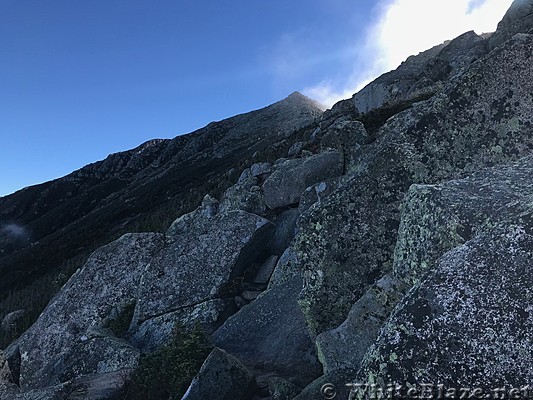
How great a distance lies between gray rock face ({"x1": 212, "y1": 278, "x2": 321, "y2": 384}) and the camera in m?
8.34

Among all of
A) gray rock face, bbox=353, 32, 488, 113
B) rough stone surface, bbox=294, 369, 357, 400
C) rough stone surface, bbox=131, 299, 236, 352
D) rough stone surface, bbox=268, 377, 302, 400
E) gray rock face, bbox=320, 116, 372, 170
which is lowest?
rough stone surface, bbox=268, 377, 302, 400

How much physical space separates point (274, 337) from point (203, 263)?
4486 mm

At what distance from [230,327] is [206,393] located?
11.2ft

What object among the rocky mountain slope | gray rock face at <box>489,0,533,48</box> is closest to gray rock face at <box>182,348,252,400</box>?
the rocky mountain slope

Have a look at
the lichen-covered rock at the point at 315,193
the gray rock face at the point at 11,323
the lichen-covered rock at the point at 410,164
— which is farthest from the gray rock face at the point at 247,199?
the gray rock face at the point at 11,323

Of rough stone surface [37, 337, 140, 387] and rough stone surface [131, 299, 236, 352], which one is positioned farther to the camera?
rough stone surface [131, 299, 236, 352]

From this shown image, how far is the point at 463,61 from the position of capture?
3519cm

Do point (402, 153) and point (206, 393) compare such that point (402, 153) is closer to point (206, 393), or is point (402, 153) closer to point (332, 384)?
point (332, 384)

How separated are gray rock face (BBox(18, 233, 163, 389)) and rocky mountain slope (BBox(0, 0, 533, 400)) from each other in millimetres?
53

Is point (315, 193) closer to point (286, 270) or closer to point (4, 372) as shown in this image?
point (286, 270)

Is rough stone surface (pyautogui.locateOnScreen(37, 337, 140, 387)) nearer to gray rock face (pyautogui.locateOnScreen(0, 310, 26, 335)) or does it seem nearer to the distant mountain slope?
gray rock face (pyautogui.locateOnScreen(0, 310, 26, 335))

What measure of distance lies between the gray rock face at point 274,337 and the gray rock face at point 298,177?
544 centimetres

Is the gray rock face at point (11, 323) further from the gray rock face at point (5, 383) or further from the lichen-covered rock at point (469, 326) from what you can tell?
the lichen-covered rock at point (469, 326)

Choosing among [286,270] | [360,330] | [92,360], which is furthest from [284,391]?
[92,360]
